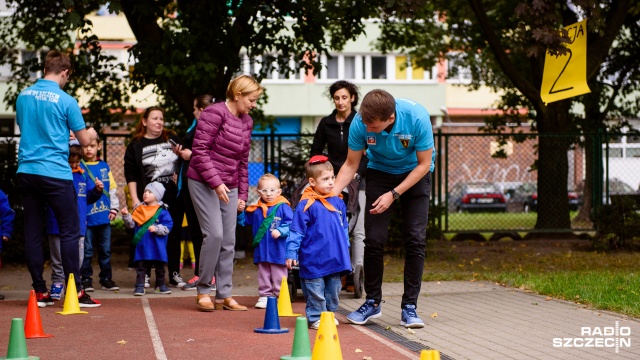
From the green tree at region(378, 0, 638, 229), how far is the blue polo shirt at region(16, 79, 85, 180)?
440 cm

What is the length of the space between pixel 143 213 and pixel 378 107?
4065 millimetres

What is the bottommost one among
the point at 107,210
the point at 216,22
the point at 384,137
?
the point at 107,210

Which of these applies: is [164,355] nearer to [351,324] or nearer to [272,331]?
[272,331]

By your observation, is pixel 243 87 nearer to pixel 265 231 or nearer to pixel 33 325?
pixel 265 231

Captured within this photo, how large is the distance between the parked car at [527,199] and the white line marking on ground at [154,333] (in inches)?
514

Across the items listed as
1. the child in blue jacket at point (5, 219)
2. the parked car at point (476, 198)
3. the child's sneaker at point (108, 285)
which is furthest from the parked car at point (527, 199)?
the child in blue jacket at point (5, 219)

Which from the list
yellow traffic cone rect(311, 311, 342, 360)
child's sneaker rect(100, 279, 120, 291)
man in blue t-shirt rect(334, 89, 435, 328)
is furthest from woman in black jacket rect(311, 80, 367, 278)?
yellow traffic cone rect(311, 311, 342, 360)

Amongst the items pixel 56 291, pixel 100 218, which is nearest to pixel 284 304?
pixel 56 291

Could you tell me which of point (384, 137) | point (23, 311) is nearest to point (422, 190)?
point (384, 137)

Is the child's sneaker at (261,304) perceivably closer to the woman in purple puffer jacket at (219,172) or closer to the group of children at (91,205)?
the woman in purple puffer jacket at (219,172)

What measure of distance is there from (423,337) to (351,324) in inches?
32.7

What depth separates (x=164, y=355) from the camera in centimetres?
680

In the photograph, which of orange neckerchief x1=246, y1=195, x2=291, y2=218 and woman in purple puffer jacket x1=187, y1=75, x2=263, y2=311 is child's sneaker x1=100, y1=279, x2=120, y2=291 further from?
woman in purple puffer jacket x1=187, y1=75, x2=263, y2=311

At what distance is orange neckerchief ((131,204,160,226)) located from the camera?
35.3 ft
